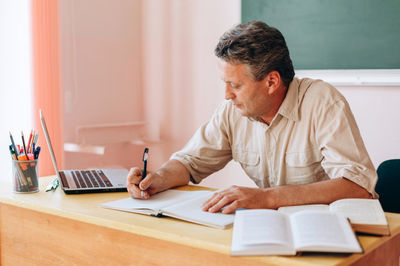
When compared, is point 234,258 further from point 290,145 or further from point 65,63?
point 65,63

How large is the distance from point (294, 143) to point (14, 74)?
167 cm

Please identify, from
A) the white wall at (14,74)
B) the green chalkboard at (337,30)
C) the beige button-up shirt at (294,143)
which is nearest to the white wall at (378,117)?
the green chalkboard at (337,30)

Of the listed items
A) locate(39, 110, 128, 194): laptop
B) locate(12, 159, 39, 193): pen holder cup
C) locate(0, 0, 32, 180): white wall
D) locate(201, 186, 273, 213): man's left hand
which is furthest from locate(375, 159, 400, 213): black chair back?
locate(0, 0, 32, 180): white wall

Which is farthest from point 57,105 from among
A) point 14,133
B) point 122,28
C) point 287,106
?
point 287,106

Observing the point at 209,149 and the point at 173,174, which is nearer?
the point at 173,174

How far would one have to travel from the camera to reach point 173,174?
5.87 ft

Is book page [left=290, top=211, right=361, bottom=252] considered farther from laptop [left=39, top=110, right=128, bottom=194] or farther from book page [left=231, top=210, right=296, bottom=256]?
laptop [left=39, top=110, right=128, bottom=194]

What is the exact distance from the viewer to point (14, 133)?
8.89 feet

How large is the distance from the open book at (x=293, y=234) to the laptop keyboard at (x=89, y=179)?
2.45 ft

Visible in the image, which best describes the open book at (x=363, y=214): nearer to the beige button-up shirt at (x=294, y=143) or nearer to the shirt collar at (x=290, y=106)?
the beige button-up shirt at (x=294, y=143)

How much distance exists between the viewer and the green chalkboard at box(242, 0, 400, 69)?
2.56 meters

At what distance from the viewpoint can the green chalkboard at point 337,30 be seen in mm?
2564

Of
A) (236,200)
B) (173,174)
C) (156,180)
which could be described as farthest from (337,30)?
(236,200)

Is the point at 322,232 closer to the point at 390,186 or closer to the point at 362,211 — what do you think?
the point at 362,211
